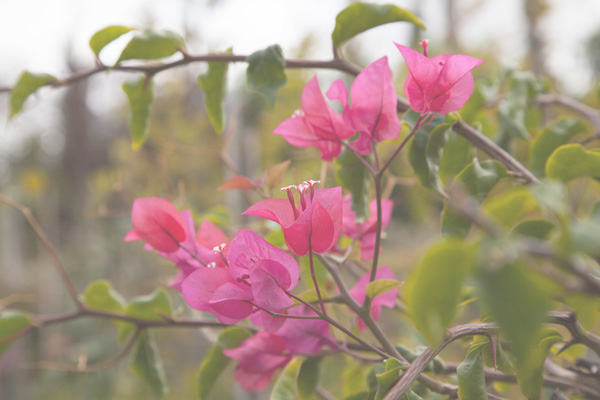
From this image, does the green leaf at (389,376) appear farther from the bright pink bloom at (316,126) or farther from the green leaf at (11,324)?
the green leaf at (11,324)

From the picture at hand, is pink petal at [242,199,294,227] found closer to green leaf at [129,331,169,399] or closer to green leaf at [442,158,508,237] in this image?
green leaf at [442,158,508,237]

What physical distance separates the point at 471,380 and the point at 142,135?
0.25 m

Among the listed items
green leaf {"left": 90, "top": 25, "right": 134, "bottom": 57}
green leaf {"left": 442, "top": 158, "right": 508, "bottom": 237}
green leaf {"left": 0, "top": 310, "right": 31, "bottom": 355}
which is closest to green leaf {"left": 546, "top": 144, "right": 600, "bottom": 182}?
green leaf {"left": 442, "top": 158, "right": 508, "bottom": 237}

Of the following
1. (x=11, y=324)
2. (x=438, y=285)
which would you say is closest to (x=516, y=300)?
(x=438, y=285)

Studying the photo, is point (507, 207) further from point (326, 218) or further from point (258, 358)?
point (258, 358)

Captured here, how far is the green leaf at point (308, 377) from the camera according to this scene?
0.27 m

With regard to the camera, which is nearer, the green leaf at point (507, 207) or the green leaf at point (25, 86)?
the green leaf at point (507, 207)

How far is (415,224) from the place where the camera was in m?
2.34

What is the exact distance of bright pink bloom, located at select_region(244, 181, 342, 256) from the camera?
0.18 metres

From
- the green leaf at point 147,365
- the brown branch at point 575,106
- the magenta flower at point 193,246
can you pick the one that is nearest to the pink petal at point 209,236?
the magenta flower at point 193,246

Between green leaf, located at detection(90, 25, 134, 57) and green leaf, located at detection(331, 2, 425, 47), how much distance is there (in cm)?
13

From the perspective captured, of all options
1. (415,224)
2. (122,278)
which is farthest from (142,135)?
(122,278)

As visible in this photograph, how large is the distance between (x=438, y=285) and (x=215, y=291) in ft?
0.35

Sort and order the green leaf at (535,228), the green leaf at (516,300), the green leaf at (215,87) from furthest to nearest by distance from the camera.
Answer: the green leaf at (215,87) → the green leaf at (535,228) → the green leaf at (516,300)
